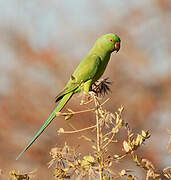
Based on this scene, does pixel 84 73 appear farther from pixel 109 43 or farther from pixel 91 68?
pixel 109 43

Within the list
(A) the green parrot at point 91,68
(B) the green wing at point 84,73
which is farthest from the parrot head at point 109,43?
(B) the green wing at point 84,73

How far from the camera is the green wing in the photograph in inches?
54.5

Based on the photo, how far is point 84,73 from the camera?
1.44m

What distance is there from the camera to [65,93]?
4.60 feet

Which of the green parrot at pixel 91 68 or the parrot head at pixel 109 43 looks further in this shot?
the parrot head at pixel 109 43

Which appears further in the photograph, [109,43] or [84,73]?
[109,43]

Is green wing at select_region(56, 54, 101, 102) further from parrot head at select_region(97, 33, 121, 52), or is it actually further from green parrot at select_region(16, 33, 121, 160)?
parrot head at select_region(97, 33, 121, 52)

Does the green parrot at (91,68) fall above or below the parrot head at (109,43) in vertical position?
below

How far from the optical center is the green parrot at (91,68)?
1.38 m

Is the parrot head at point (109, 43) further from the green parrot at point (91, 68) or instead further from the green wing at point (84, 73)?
the green wing at point (84, 73)

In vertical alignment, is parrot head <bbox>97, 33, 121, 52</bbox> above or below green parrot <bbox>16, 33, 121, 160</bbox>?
above

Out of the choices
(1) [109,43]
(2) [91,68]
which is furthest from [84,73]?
(1) [109,43]

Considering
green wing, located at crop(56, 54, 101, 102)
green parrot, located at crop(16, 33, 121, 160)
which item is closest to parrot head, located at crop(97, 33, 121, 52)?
green parrot, located at crop(16, 33, 121, 160)

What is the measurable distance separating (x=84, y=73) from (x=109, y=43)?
315 millimetres
